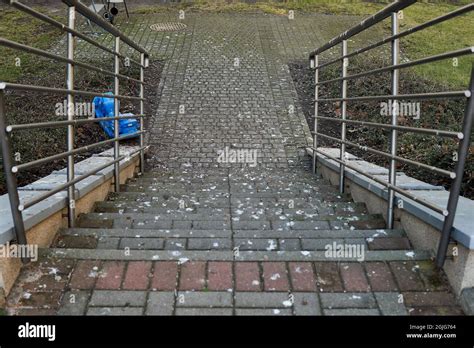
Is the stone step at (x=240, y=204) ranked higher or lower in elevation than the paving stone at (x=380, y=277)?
higher

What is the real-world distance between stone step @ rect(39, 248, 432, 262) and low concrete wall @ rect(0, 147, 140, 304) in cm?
16

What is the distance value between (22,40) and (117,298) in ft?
36.6

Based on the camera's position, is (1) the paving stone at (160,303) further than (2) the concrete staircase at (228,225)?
No

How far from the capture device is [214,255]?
2.43 meters

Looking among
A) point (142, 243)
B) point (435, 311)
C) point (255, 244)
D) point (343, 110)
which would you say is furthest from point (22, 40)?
point (435, 311)

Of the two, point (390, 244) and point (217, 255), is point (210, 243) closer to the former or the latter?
point (217, 255)

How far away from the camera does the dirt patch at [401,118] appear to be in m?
5.27

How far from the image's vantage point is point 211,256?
2.42 metres

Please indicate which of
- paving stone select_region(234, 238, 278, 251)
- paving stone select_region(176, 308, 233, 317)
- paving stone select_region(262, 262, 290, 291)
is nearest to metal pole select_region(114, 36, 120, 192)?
paving stone select_region(234, 238, 278, 251)

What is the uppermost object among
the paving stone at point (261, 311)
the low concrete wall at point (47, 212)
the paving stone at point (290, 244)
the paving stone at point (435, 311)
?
the low concrete wall at point (47, 212)

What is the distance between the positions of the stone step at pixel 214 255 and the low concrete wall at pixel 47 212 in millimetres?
161

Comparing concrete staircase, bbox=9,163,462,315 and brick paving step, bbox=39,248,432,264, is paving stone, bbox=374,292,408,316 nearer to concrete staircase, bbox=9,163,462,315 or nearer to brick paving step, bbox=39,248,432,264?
concrete staircase, bbox=9,163,462,315

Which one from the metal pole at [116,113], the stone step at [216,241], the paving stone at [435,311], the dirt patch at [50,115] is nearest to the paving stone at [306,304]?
the paving stone at [435,311]

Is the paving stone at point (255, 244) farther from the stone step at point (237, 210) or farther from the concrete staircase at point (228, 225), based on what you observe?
the stone step at point (237, 210)
